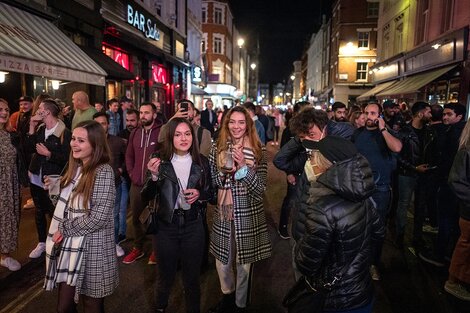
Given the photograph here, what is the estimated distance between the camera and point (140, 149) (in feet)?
16.8

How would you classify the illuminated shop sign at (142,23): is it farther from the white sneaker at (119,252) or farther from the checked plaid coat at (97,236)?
the checked plaid coat at (97,236)

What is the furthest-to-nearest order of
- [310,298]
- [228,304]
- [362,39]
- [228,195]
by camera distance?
[362,39], [228,304], [228,195], [310,298]

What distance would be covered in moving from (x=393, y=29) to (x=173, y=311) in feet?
70.8

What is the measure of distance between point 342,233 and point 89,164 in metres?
1.95

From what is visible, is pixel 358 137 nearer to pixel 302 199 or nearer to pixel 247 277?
pixel 302 199

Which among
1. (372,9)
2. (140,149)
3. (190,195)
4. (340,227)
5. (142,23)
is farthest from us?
(372,9)

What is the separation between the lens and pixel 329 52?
4341 centimetres

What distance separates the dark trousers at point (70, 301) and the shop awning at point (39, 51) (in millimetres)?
4561

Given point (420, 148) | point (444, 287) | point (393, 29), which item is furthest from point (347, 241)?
point (393, 29)

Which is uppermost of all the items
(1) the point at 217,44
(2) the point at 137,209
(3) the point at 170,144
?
(1) the point at 217,44

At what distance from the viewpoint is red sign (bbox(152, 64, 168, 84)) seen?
61.3ft

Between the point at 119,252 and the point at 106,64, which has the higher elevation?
the point at 106,64

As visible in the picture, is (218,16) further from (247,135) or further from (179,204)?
(179,204)

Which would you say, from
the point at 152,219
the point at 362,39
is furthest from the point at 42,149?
the point at 362,39
